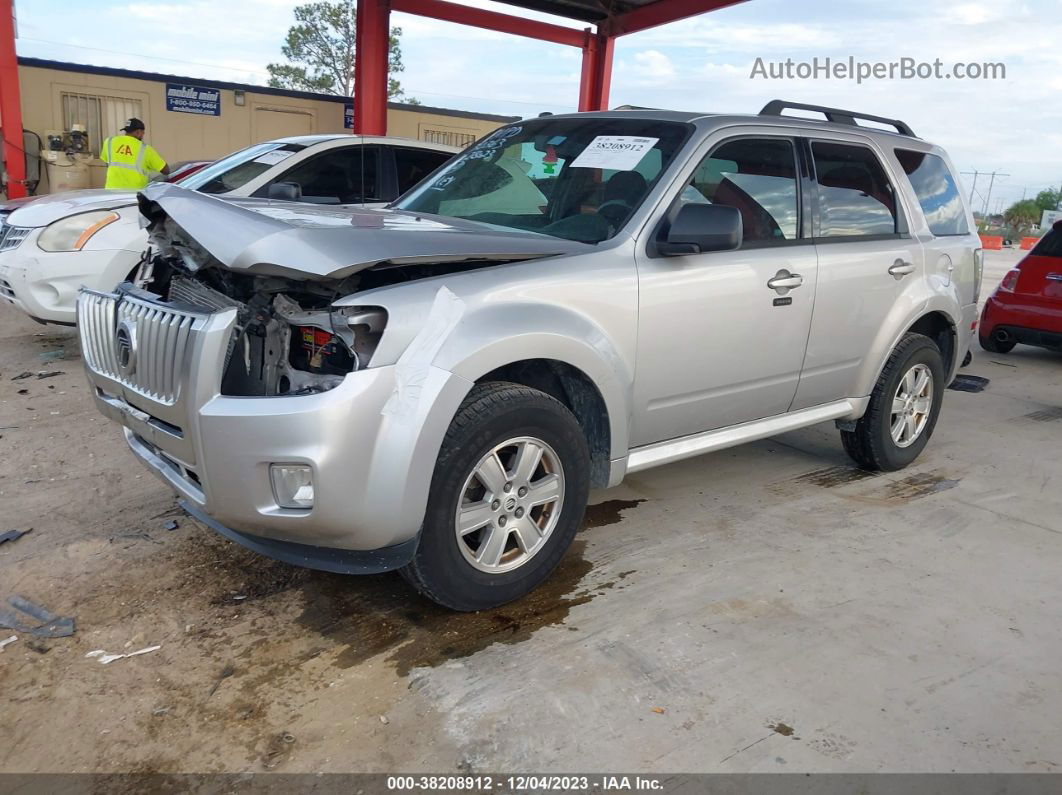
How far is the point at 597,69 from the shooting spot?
16.6 m

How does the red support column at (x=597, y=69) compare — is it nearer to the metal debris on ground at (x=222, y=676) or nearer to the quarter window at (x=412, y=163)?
the quarter window at (x=412, y=163)

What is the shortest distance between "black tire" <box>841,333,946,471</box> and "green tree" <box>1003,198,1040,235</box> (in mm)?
45723

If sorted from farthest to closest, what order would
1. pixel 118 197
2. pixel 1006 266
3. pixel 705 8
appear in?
pixel 1006 266 < pixel 705 8 < pixel 118 197

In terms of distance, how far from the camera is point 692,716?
257 centimetres

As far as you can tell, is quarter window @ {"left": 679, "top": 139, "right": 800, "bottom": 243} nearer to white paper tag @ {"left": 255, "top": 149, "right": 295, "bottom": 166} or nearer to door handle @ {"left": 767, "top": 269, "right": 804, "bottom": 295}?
door handle @ {"left": 767, "top": 269, "right": 804, "bottom": 295}

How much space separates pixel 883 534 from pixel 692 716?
1909 mm

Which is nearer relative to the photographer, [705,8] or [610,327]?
[610,327]

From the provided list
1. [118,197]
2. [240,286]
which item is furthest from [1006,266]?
[240,286]

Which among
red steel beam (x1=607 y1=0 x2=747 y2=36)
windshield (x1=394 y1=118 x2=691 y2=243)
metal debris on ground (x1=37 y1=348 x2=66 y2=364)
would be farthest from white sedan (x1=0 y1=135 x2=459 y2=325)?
red steel beam (x1=607 y1=0 x2=747 y2=36)

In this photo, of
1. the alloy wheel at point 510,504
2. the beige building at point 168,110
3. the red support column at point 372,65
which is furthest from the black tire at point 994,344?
the beige building at point 168,110

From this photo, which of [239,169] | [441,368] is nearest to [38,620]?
[441,368]

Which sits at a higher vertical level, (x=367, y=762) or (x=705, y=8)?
(x=705, y=8)

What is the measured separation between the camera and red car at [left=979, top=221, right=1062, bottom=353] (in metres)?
8.49

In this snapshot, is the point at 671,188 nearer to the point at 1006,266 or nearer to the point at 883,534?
the point at 883,534
